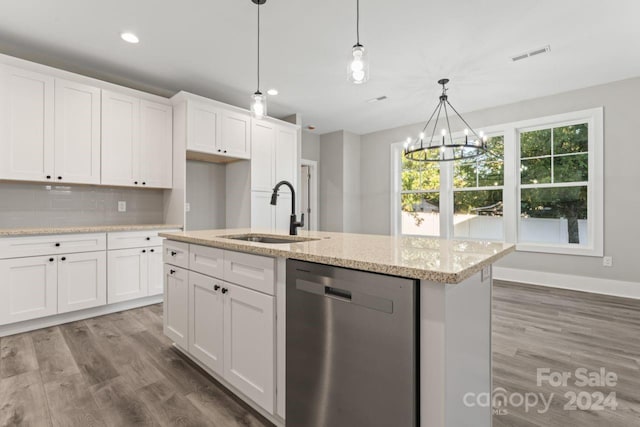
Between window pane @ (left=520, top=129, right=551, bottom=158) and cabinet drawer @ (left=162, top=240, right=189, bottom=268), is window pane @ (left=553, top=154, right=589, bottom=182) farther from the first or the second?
cabinet drawer @ (left=162, top=240, right=189, bottom=268)

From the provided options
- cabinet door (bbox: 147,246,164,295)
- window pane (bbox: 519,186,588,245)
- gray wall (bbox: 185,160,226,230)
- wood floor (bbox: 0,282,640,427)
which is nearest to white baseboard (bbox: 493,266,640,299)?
window pane (bbox: 519,186,588,245)

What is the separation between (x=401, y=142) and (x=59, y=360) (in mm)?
5654

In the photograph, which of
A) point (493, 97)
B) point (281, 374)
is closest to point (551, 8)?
point (493, 97)

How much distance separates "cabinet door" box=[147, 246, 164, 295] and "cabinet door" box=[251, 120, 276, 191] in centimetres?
152

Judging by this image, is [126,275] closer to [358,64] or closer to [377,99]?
[358,64]

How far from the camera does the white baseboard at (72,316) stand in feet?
8.89

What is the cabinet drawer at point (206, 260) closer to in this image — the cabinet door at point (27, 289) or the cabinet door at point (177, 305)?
the cabinet door at point (177, 305)

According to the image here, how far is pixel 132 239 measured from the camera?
3344 mm

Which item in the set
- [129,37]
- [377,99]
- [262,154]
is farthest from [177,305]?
[377,99]

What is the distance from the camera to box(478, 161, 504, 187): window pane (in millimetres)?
4910

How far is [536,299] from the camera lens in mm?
3709

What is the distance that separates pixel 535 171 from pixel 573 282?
1639 millimetres

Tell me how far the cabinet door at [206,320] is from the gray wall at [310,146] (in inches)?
182

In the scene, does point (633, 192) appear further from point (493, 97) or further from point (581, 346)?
point (581, 346)
